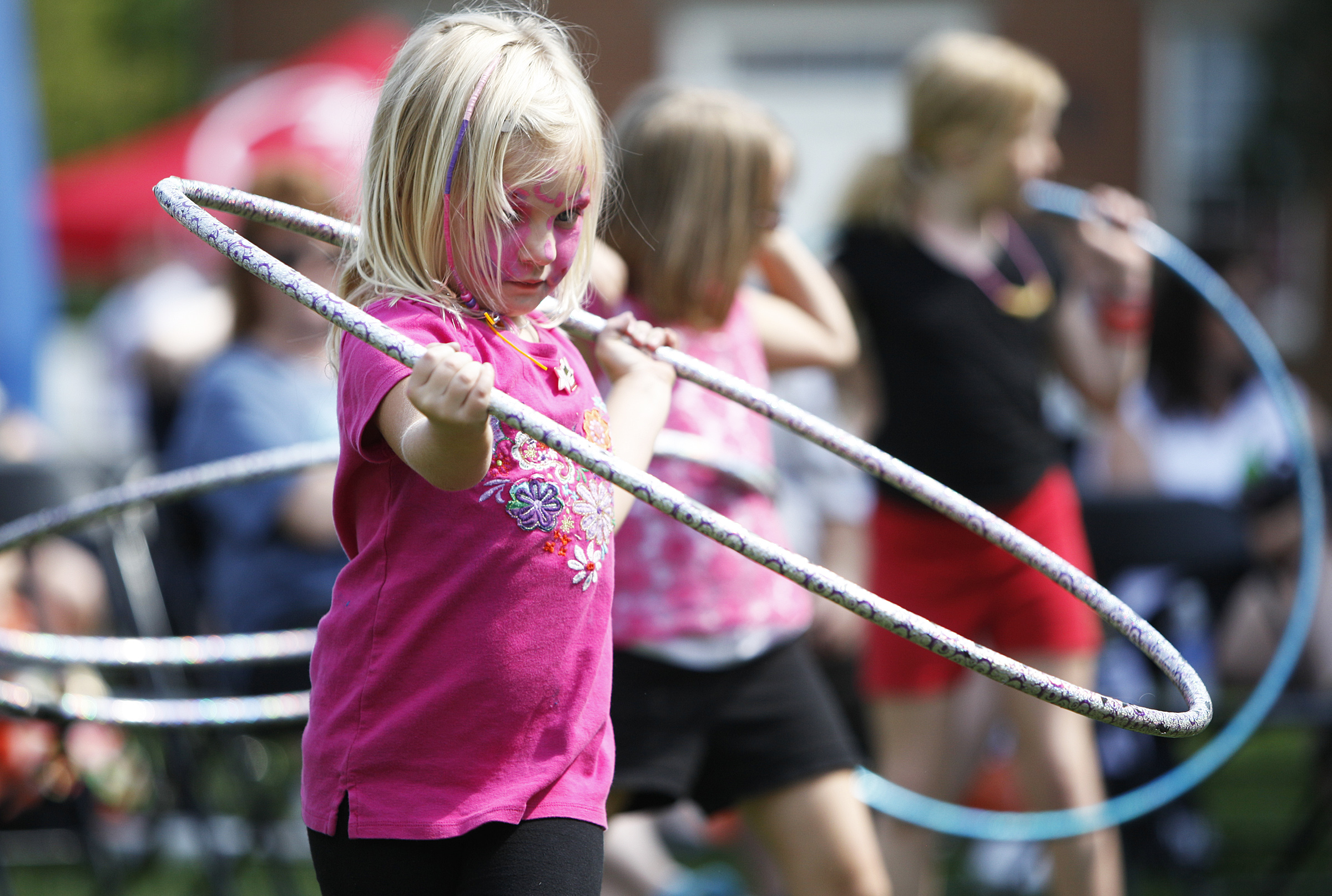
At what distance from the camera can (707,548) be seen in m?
2.61

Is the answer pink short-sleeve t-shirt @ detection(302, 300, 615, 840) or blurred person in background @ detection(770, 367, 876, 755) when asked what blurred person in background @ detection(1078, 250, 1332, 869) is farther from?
pink short-sleeve t-shirt @ detection(302, 300, 615, 840)

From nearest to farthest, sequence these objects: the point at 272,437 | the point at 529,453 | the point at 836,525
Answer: the point at 529,453
the point at 272,437
the point at 836,525

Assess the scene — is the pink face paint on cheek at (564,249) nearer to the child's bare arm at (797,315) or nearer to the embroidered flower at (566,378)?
the embroidered flower at (566,378)

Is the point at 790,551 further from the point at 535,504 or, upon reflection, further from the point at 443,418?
the point at 443,418

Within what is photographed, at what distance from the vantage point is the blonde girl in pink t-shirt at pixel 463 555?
1.71 meters

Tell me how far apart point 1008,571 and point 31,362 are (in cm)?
408

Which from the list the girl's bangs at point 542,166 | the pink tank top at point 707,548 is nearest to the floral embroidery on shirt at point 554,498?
the girl's bangs at point 542,166

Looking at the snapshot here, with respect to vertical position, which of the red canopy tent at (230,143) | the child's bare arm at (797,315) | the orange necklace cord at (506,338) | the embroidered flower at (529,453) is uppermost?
the orange necklace cord at (506,338)

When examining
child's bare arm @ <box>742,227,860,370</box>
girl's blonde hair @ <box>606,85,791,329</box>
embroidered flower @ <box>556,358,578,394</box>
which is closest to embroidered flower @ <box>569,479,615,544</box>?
embroidered flower @ <box>556,358,578,394</box>

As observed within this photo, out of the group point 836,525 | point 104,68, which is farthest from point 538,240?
point 104,68

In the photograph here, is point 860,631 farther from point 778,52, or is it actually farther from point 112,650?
point 778,52

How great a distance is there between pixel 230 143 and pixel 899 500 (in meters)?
9.14

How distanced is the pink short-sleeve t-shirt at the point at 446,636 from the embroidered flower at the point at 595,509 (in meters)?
0.02

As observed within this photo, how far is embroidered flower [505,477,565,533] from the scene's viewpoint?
5.74ft
